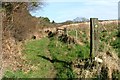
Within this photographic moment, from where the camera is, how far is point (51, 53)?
21344 mm

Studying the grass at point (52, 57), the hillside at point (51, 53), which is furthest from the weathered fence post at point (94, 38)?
the grass at point (52, 57)

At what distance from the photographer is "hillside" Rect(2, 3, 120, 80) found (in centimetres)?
1530

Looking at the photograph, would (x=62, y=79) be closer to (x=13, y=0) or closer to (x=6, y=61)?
(x=6, y=61)

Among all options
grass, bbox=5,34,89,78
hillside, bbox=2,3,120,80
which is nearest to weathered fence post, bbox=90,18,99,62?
hillside, bbox=2,3,120,80

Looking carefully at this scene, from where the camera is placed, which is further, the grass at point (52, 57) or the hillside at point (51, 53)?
the grass at point (52, 57)

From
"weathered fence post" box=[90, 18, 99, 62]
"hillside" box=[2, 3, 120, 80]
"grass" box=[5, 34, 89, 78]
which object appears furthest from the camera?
"weathered fence post" box=[90, 18, 99, 62]

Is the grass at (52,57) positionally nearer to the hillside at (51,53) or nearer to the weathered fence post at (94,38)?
the hillside at (51,53)

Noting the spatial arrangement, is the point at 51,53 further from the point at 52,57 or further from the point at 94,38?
the point at 94,38

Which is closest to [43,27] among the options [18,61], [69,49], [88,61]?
[69,49]

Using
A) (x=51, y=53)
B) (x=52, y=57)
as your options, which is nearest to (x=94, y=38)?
(x=52, y=57)

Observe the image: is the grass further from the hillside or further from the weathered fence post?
the weathered fence post

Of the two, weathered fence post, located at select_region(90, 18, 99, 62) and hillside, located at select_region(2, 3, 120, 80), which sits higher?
weathered fence post, located at select_region(90, 18, 99, 62)

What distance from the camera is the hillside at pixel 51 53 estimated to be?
15.3 metres

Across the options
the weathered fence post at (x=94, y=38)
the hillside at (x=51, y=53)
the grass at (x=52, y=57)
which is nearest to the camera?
the hillside at (x=51, y=53)
